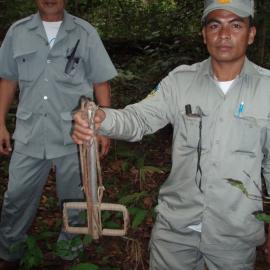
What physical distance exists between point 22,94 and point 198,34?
26.0ft

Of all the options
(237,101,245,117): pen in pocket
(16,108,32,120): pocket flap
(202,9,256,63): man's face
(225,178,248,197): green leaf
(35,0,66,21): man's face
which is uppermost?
(35,0,66,21): man's face

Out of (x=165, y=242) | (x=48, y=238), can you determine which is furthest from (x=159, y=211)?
(x=48, y=238)

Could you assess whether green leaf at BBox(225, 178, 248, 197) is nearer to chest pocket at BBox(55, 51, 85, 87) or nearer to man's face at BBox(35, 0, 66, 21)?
chest pocket at BBox(55, 51, 85, 87)

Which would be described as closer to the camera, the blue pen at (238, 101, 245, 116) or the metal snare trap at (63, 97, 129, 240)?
the metal snare trap at (63, 97, 129, 240)

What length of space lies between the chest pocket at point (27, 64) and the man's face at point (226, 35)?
1.55m

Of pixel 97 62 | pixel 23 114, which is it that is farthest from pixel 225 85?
pixel 23 114

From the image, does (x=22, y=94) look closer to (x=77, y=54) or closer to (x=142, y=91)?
(x=77, y=54)

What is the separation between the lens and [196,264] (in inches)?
109

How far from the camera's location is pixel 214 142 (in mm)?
2504

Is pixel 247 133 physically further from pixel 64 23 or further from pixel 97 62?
pixel 64 23

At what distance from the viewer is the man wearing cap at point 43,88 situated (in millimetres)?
3492

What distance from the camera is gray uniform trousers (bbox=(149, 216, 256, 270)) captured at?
2.60m

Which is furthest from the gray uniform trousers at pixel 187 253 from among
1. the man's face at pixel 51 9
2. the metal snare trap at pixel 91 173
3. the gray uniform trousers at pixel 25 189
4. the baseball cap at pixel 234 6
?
the man's face at pixel 51 9

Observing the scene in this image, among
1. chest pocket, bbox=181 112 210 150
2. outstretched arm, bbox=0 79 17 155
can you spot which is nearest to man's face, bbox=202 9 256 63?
chest pocket, bbox=181 112 210 150
